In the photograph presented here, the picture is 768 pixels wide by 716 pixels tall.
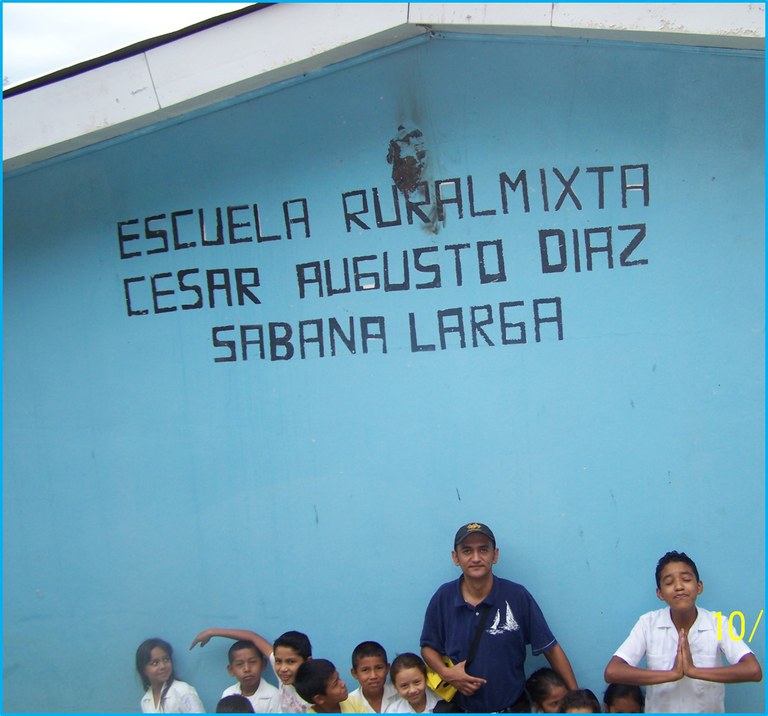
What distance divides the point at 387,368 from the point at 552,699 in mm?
1546

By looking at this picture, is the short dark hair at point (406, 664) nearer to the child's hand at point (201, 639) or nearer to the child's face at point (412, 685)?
the child's face at point (412, 685)

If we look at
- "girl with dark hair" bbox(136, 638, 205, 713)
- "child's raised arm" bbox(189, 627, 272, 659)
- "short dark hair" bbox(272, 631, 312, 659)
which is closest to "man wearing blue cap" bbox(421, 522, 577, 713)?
"short dark hair" bbox(272, 631, 312, 659)

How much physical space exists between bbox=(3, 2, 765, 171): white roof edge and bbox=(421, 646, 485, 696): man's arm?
2.52 m

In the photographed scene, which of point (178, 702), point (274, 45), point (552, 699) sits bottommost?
point (178, 702)

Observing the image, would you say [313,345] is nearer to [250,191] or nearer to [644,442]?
[250,191]

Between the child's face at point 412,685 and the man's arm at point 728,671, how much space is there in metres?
1.06

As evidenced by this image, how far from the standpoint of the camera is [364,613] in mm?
4371

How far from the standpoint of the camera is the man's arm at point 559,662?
4.03m

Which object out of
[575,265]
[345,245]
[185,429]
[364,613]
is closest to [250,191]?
[345,245]

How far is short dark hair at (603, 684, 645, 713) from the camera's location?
3.99 m

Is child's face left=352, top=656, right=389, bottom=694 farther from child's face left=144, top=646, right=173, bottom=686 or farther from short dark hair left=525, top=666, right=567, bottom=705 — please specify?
child's face left=144, top=646, right=173, bottom=686

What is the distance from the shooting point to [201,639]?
452cm

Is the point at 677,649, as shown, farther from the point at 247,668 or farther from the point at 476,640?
the point at 247,668
